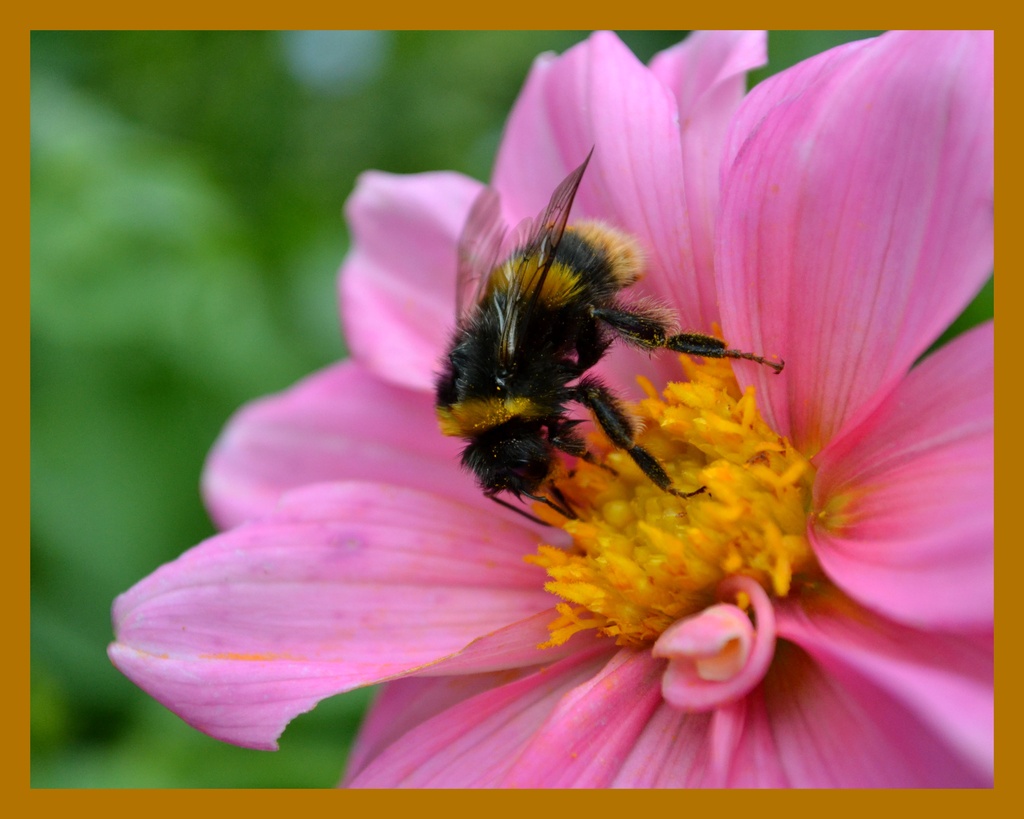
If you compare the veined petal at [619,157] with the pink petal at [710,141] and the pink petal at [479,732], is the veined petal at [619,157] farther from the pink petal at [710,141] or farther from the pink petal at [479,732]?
the pink petal at [479,732]

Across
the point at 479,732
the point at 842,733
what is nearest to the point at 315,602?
the point at 479,732

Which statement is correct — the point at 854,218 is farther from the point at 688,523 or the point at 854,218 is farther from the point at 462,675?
the point at 462,675

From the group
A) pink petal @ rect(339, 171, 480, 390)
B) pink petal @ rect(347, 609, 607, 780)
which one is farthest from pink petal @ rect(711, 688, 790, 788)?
pink petal @ rect(339, 171, 480, 390)

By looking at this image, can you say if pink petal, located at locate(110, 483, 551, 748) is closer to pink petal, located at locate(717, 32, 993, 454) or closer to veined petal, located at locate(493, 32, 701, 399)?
veined petal, located at locate(493, 32, 701, 399)

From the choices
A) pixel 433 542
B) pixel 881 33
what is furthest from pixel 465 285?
pixel 881 33

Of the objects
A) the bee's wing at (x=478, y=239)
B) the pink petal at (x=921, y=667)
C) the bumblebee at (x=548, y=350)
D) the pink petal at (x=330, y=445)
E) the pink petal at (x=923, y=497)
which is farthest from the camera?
the pink petal at (x=330, y=445)

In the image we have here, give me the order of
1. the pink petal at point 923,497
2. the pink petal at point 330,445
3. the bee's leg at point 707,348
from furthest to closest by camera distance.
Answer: the pink petal at point 330,445 < the bee's leg at point 707,348 < the pink petal at point 923,497

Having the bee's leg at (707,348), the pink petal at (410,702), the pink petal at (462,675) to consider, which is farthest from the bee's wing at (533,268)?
the pink petal at (410,702)
